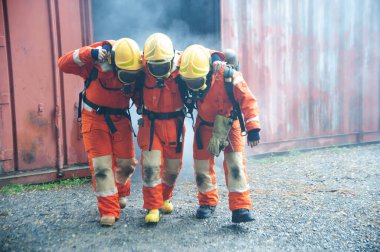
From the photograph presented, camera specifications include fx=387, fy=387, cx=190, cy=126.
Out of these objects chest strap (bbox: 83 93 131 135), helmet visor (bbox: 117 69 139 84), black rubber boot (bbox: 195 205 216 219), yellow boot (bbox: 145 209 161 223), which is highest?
helmet visor (bbox: 117 69 139 84)

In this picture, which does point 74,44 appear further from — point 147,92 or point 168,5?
point 168,5

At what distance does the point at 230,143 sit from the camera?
12.6 feet

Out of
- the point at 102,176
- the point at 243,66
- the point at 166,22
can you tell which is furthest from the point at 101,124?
the point at 166,22

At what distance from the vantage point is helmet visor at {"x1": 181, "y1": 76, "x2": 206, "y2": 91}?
11.9 feet

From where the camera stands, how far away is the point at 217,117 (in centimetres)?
383

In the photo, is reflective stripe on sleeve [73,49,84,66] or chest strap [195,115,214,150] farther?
chest strap [195,115,214,150]

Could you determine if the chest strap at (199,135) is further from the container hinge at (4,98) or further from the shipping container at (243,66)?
the container hinge at (4,98)

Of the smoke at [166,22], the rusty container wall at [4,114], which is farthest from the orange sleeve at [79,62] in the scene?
the smoke at [166,22]

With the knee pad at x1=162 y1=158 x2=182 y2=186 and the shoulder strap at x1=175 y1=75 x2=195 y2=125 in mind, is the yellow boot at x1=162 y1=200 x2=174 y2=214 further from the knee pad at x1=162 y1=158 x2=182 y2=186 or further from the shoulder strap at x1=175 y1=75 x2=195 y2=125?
the shoulder strap at x1=175 y1=75 x2=195 y2=125

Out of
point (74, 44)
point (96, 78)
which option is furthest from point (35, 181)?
point (96, 78)

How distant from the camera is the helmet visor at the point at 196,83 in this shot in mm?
3642

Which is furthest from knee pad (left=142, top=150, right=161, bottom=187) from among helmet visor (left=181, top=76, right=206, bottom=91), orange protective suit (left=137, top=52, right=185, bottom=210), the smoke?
the smoke

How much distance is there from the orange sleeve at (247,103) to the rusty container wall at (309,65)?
2943 mm

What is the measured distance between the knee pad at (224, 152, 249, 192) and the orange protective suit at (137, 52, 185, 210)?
0.54 meters
